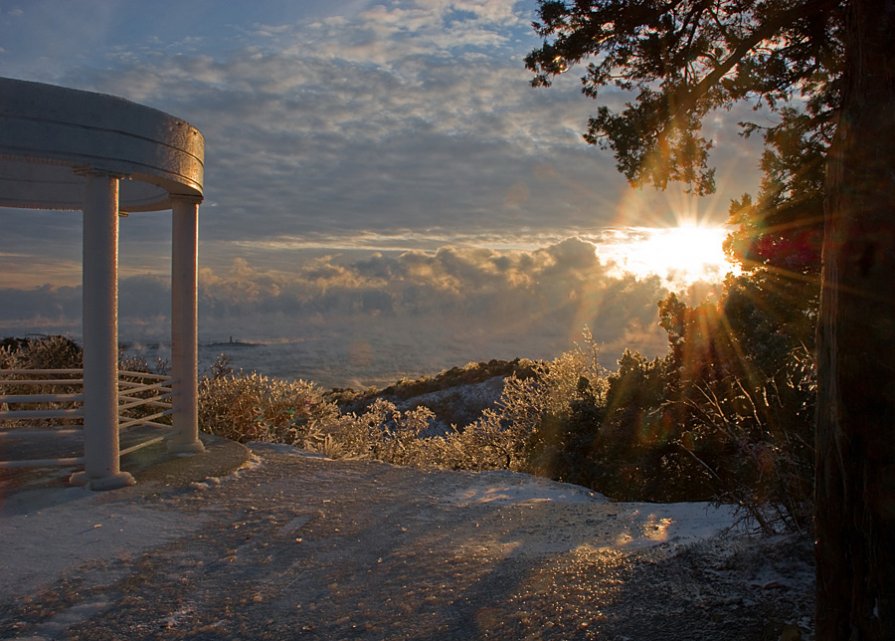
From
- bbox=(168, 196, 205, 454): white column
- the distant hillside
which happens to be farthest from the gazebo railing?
the distant hillside

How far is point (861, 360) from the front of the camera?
2873 millimetres

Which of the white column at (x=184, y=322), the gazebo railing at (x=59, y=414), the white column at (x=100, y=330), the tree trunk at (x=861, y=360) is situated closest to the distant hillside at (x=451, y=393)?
the gazebo railing at (x=59, y=414)

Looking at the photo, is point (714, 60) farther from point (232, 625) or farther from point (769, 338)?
point (232, 625)

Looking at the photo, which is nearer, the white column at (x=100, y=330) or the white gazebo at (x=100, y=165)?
the white gazebo at (x=100, y=165)

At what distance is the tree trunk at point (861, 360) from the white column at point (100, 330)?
5.50m

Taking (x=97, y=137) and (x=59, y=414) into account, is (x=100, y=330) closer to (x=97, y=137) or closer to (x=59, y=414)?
(x=97, y=137)

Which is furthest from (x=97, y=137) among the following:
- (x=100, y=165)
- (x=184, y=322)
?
(x=184, y=322)

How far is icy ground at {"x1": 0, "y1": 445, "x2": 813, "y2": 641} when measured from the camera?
373 centimetres

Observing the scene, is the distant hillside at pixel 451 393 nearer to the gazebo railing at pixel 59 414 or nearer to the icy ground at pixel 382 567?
the gazebo railing at pixel 59 414

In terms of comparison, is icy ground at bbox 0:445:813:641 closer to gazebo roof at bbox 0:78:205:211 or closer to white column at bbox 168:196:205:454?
white column at bbox 168:196:205:454

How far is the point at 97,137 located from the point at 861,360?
581 centimetres

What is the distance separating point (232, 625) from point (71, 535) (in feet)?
7.01

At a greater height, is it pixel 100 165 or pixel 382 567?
pixel 100 165

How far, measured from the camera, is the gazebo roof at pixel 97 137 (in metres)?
5.80
